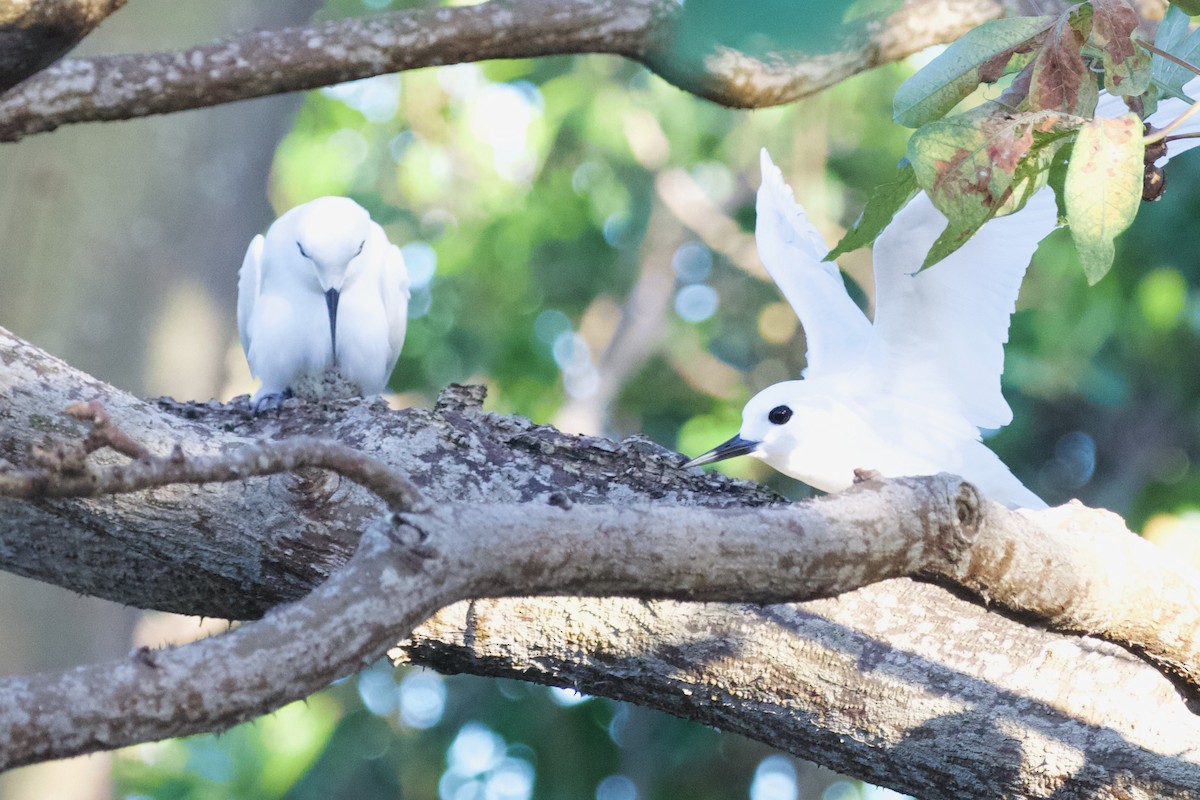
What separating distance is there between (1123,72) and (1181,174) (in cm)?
575

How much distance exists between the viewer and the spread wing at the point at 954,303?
4117 mm

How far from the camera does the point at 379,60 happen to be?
3500 mm

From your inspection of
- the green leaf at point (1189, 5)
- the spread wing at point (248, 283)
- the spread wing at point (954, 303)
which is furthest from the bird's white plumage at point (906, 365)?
the green leaf at point (1189, 5)

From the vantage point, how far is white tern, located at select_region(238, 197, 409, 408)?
4656 mm

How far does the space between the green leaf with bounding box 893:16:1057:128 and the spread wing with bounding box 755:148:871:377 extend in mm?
2778

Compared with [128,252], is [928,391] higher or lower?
lower

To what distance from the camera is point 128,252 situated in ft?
15.3

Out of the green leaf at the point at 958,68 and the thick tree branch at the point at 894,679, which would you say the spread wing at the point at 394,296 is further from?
the green leaf at the point at 958,68

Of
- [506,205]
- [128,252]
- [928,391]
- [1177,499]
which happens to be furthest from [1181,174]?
[128,252]

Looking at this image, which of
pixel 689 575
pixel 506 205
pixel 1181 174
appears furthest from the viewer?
pixel 506 205

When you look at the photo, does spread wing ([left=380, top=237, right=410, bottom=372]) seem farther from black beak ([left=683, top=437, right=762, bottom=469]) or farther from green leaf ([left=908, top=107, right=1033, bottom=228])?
green leaf ([left=908, top=107, right=1033, bottom=228])

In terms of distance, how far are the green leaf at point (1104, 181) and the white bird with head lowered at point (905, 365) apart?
2.35 meters

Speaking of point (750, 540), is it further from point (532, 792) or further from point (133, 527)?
point (532, 792)

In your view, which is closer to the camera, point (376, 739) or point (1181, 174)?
point (1181, 174)
